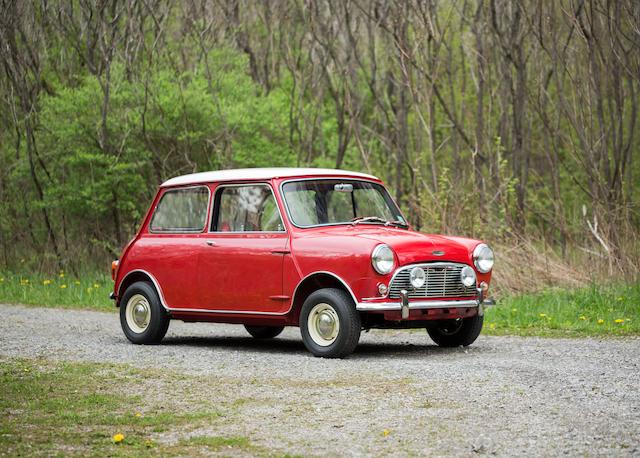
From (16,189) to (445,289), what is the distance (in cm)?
1394

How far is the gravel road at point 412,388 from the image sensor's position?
19.0ft

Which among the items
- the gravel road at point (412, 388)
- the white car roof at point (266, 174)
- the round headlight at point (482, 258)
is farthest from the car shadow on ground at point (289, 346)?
the white car roof at point (266, 174)

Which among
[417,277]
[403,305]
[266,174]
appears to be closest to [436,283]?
[417,277]

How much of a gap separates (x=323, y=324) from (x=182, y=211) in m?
2.42

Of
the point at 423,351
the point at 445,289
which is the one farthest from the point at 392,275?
the point at 423,351

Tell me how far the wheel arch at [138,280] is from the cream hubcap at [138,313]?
0.20 metres

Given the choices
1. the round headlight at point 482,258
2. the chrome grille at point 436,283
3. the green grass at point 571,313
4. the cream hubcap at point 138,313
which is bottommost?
the green grass at point 571,313

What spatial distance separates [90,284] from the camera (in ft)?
57.4

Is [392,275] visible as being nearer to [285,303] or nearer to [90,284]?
[285,303]

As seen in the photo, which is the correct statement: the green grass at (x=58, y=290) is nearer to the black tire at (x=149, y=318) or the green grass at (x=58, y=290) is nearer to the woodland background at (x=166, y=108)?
the woodland background at (x=166, y=108)

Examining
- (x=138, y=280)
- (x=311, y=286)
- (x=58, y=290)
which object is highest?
(x=311, y=286)

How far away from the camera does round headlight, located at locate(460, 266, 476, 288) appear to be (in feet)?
31.7

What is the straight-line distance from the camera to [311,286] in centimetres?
972

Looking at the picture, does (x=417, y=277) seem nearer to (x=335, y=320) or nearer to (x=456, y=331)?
(x=335, y=320)
